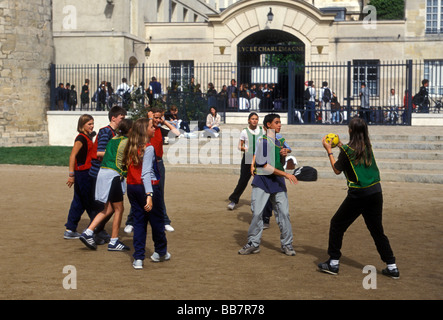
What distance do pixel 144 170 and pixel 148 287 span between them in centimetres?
135

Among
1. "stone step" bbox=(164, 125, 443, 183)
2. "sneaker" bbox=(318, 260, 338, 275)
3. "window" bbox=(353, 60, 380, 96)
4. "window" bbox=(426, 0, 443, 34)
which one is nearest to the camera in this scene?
"sneaker" bbox=(318, 260, 338, 275)

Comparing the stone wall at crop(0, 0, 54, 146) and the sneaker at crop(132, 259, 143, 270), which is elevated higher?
the stone wall at crop(0, 0, 54, 146)

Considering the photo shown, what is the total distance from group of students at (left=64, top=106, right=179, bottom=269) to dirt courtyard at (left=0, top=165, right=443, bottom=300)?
266 millimetres

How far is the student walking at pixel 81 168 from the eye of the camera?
28.3 ft

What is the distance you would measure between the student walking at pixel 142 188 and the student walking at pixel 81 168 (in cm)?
148

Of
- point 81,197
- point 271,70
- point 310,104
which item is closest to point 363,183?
point 81,197

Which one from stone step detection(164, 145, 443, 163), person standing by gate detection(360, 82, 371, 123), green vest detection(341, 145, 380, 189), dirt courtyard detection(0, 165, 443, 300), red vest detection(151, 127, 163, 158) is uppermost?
person standing by gate detection(360, 82, 371, 123)

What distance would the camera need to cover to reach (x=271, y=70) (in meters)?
27.3

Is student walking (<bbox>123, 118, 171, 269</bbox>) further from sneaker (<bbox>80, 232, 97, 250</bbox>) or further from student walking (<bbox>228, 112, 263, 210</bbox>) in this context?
student walking (<bbox>228, 112, 263, 210</bbox>)

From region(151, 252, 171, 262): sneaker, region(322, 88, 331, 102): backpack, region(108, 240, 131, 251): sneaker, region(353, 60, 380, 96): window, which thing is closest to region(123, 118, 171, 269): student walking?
region(151, 252, 171, 262): sneaker

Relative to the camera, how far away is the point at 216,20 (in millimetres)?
31953

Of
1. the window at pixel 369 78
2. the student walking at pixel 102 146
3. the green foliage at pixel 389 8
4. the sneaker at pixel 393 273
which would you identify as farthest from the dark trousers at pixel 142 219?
the green foliage at pixel 389 8

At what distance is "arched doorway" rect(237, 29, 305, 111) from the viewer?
26.1 metres
